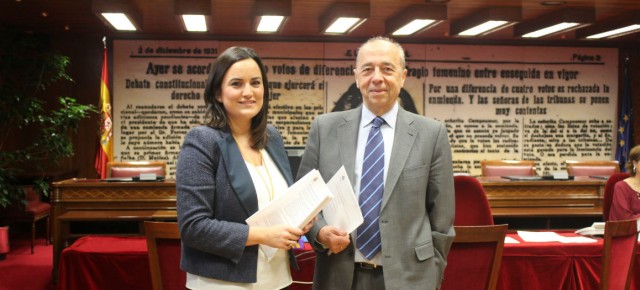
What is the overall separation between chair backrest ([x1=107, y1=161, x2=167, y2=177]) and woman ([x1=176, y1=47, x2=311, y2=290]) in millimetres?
4844

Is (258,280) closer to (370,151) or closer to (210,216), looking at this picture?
(210,216)

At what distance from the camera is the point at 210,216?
6.03ft

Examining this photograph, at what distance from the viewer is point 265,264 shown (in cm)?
195

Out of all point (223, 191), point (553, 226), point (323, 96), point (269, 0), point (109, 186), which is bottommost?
point (553, 226)

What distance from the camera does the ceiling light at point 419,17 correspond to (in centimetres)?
654

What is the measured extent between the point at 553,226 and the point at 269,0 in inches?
140

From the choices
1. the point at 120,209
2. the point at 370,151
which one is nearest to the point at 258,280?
the point at 370,151

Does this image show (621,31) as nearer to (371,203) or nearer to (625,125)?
(625,125)

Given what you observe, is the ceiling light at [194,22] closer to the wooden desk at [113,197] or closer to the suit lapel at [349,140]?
the wooden desk at [113,197]

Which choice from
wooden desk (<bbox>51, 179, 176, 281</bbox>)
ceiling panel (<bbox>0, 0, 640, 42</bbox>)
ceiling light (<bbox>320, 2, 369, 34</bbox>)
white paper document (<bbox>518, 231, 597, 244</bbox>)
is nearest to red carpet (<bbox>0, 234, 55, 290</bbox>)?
wooden desk (<bbox>51, 179, 176, 281</bbox>)

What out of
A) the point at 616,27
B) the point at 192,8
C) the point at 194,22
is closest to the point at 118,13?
the point at 192,8

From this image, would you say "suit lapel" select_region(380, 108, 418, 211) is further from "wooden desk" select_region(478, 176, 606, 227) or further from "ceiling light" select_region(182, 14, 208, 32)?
"ceiling light" select_region(182, 14, 208, 32)

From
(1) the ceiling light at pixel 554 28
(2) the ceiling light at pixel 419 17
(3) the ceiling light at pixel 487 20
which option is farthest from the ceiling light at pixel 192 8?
(1) the ceiling light at pixel 554 28

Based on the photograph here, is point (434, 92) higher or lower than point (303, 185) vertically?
higher
